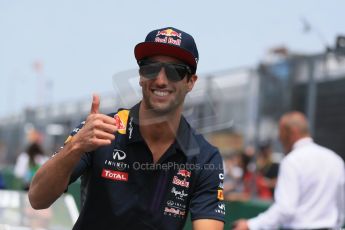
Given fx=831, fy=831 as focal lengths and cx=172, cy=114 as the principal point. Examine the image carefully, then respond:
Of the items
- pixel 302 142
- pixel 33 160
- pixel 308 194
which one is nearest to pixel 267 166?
pixel 33 160

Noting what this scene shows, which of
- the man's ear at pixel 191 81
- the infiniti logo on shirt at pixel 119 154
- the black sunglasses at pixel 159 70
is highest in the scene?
the black sunglasses at pixel 159 70

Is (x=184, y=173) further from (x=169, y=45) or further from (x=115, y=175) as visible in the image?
(x=169, y=45)

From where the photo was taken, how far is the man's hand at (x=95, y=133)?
2.85 meters

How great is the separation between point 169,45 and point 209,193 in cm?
61

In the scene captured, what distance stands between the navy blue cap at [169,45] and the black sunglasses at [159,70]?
41 millimetres

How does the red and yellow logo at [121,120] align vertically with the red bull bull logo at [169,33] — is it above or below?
below

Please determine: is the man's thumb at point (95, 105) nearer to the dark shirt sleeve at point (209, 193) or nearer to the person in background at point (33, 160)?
the dark shirt sleeve at point (209, 193)

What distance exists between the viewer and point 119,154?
3.21 m

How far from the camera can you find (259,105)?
11.1m

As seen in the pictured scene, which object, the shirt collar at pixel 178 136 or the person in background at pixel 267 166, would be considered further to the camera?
the person in background at pixel 267 166

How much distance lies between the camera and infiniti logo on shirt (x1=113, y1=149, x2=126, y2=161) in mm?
3195

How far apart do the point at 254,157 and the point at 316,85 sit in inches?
70.4

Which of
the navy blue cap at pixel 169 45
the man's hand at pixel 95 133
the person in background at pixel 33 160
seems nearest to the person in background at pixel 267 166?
the person in background at pixel 33 160

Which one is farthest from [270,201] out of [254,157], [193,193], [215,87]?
[193,193]
